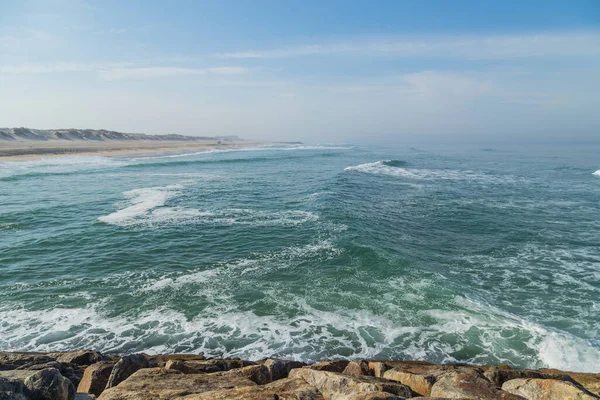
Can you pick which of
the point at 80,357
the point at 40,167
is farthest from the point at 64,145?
the point at 80,357

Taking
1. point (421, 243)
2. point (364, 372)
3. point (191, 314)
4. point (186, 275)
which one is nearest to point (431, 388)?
point (364, 372)

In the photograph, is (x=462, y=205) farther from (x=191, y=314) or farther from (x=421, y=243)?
(x=191, y=314)

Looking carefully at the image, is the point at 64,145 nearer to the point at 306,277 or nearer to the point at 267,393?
the point at 306,277

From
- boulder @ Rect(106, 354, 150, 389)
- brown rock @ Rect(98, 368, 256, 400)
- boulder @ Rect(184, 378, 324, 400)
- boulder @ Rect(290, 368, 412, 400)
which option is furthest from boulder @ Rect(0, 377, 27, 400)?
boulder @ Rect(290, 368, 412, 400)

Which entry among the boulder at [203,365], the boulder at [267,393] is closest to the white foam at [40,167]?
the boulder at [203,365]

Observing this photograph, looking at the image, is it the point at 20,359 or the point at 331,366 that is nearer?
the point at 331,366

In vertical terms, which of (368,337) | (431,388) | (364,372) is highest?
(431,388)
